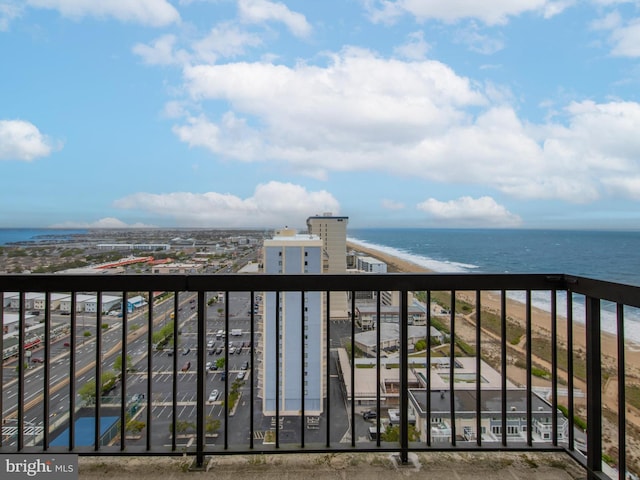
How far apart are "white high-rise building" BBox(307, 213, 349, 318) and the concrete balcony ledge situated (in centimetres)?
80

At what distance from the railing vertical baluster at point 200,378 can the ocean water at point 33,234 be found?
188cm

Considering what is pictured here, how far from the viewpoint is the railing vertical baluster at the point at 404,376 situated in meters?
1.58

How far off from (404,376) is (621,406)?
0.85 m

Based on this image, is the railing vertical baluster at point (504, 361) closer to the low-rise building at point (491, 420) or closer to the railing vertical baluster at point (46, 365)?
the low-rise building at point (491, 420)

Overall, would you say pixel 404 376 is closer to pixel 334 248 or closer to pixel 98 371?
pixel 334 248

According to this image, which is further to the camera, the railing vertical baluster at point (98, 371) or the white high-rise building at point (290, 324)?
the white high-rise building at point (290, 324)

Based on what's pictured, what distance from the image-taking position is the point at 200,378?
5.18 ft

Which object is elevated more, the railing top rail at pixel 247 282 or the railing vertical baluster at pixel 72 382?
the railing top rail at pixel 247 282

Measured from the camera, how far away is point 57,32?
4527mm

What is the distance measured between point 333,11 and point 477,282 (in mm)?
5063

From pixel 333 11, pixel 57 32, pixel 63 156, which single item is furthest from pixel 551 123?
pixel 63 156

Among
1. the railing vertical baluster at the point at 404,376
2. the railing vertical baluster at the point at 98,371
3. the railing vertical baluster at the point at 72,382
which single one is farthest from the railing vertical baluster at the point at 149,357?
the railing vertical baluster at the point at 404,376

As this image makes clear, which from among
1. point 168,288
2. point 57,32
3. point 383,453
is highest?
point 57,32

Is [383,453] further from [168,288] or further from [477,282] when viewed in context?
[168,288]
